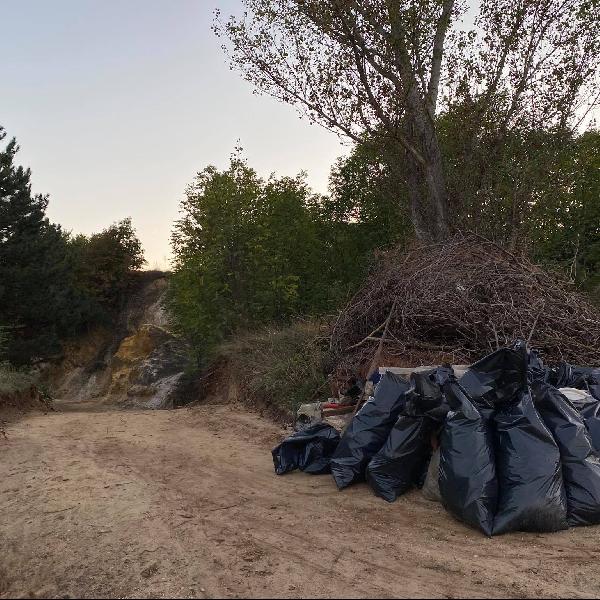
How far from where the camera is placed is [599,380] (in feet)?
16.5

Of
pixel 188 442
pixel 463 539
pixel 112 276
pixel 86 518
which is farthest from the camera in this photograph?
pixel 112 276

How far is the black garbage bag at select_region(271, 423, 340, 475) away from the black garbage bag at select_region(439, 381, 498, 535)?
1.46 metres

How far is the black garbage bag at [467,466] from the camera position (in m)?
3.60

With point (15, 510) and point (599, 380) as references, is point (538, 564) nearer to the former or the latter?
point (599, 380)

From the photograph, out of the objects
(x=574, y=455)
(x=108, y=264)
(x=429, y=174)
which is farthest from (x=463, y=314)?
(x=108, y=264)

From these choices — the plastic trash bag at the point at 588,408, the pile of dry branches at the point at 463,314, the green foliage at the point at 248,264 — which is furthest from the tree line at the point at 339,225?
the plastic trash bag at the point at 588,408

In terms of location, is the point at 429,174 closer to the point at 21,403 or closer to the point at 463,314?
the point at 463,314

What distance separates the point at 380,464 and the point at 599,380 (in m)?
2.28

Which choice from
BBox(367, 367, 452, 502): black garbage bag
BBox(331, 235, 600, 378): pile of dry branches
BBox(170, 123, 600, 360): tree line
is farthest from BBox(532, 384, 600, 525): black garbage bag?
BBox(170, 123, 600, 360): tree line

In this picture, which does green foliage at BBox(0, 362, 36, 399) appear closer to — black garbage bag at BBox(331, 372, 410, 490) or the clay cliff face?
the clay cliff face

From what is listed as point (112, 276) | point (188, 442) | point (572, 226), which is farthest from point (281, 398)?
point (112, 276)

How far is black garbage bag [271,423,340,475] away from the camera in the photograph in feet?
16.9

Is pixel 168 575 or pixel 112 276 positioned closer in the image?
pixel 168 575

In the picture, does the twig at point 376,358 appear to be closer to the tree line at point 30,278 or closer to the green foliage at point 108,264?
the tree line at point 30,278
